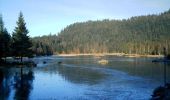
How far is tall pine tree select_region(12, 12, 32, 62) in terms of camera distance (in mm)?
95438

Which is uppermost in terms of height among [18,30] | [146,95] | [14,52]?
[18,30]

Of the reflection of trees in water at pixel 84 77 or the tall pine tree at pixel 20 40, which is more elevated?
the tall pine tree at pixel 20 40

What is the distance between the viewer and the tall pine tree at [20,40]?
313 feet

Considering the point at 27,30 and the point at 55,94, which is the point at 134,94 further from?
the point at 27,30

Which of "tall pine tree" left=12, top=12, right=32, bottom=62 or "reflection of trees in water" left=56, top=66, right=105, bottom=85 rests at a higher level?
"tall pine tree" left=12, top=12, right=32, bottom=62

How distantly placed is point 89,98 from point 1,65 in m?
50.7

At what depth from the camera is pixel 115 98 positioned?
37.1 meters

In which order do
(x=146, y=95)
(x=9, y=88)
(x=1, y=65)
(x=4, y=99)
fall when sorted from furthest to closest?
(x=1, y=65) < (x=9, y=88) < (x=146, y=95) < (x=4, y=99)

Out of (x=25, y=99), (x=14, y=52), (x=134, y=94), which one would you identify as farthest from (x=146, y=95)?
(x=14, y=52)

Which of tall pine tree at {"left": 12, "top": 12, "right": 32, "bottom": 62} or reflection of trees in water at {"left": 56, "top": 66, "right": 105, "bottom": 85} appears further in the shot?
tall pine tree at {"left": 12, "top": 12, "right": 32, "bottom": 62}

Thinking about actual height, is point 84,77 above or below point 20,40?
below

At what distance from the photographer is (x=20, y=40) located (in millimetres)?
95625

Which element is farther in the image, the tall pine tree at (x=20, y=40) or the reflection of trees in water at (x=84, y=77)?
the tall pine tree at (x=20, y=40)

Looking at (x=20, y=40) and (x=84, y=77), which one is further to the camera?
(x=20, y=40)
